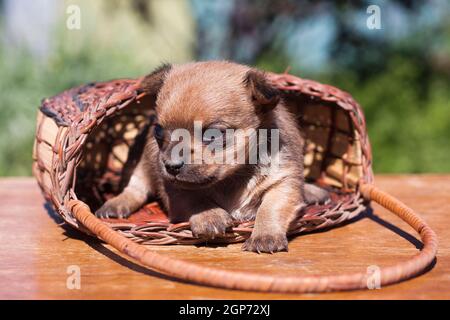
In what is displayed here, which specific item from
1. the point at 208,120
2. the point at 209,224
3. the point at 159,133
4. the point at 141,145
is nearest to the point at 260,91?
the point at 208,120

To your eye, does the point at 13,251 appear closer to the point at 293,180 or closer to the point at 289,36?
the point at 293,180

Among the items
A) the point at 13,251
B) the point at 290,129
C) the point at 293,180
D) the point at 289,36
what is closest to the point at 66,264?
the point at 13,251

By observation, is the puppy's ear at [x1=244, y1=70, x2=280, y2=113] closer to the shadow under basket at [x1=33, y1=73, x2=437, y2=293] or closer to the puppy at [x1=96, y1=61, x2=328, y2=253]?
the puppy at [x1=96, y1=61, x2=328, y2=253]

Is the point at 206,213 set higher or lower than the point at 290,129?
lower

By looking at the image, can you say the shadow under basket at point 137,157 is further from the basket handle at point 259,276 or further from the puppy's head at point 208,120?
the puppy's head at point 208,120

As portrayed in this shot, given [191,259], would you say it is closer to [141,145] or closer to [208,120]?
[208,120]

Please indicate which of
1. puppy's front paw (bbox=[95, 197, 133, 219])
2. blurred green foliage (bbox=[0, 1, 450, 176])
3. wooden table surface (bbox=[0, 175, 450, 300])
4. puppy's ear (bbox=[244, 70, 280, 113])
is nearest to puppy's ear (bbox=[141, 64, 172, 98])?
puppy's ear (bbox=[244, 70, 280, 113])
